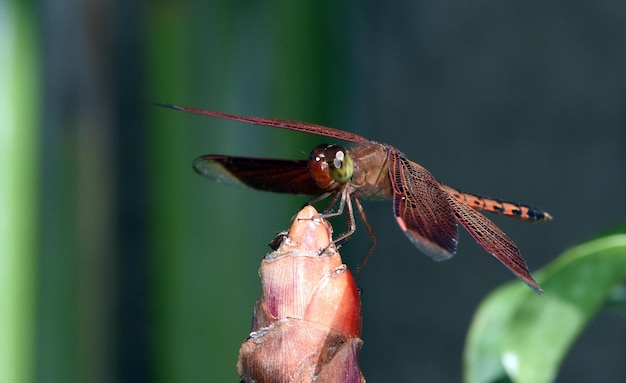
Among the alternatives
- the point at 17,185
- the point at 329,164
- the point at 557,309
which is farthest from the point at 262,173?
the point at 17,185

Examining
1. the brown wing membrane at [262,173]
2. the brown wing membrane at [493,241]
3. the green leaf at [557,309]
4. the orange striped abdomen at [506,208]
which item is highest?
the brown wing membrane at [262,173]

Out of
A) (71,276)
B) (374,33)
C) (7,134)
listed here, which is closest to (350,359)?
(7,134)

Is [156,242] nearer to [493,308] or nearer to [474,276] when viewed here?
[493,308]

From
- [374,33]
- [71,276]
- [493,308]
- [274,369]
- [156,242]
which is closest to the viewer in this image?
[274,369]

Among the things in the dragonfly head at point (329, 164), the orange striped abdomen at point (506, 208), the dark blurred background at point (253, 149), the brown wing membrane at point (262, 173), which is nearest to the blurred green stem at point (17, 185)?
the dark blurred background at point (253, 149)

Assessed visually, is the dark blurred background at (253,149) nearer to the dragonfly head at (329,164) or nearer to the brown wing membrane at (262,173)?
the brown wing membrane at (262,173)
